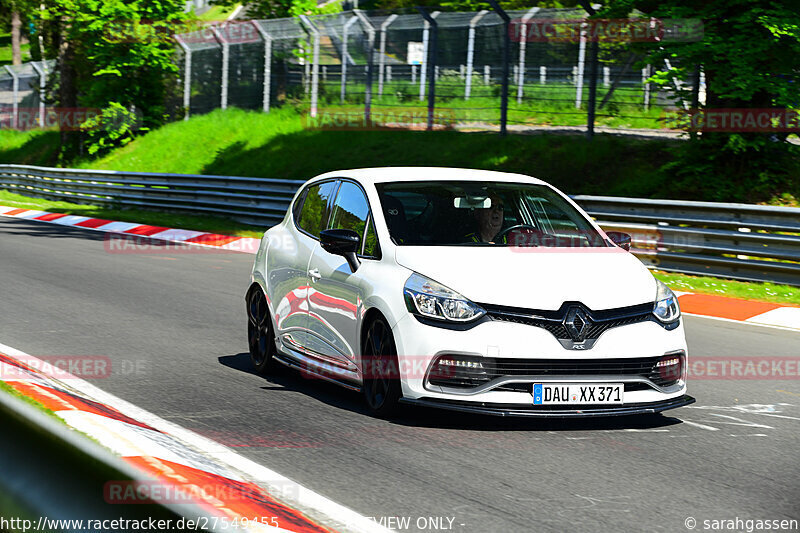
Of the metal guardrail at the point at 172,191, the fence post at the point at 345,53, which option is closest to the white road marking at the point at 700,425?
the metal guardrail at the point at 172,191

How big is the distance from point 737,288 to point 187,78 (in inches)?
1082

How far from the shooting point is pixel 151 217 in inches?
1052

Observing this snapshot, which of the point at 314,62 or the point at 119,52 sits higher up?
the point at 119,52

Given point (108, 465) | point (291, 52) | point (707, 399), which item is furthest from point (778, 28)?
point (291, 52)

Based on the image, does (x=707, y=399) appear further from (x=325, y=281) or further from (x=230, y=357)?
(x=230, y=357)

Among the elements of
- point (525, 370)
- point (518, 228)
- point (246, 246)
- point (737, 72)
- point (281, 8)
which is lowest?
point (246, 246)

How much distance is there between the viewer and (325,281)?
7574mm

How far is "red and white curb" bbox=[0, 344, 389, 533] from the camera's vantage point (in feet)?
14.7

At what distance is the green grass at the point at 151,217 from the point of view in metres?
23.7

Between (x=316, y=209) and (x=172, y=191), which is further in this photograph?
(x=172, y=191)

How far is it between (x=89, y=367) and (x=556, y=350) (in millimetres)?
4165

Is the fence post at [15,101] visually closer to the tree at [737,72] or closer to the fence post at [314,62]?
the fence post at [314,62]

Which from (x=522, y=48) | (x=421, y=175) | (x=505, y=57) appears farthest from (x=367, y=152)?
(x=421, y=175)

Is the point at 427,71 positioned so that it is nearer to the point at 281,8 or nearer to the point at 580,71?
the point at 580,71
